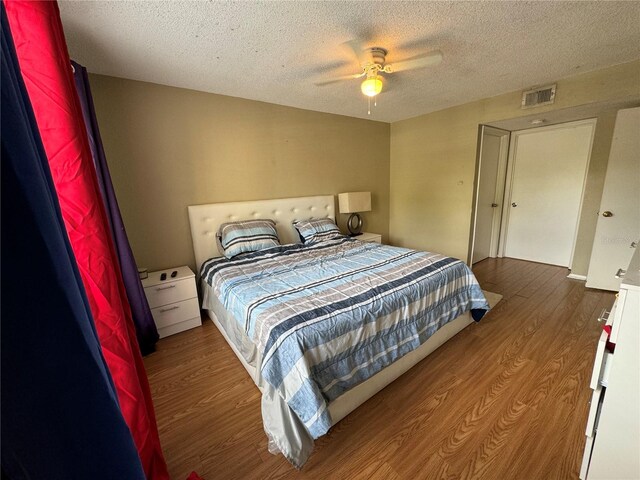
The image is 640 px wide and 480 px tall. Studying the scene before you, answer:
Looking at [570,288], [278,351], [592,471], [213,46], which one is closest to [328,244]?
[278,351]

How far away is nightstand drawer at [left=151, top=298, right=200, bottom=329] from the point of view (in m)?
2.36

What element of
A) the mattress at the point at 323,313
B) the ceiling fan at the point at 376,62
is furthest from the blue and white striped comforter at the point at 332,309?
the ceiling fan at the point at 376,62

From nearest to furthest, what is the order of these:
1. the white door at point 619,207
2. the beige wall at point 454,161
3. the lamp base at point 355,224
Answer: the beige wall at point 454,161
the white door at point 619,207
the lamp base at point 355,224

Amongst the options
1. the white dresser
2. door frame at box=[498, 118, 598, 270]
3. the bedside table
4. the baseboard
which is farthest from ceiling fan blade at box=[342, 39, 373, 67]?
the baseboard

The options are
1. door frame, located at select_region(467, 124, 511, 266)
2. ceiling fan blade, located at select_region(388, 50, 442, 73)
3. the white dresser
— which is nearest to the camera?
the white dresser

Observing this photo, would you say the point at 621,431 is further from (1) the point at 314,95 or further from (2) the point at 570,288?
(1) the point at 314,95

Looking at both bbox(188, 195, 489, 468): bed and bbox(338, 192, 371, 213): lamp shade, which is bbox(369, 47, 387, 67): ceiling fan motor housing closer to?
bbox(188, 195, 489, 468): bed

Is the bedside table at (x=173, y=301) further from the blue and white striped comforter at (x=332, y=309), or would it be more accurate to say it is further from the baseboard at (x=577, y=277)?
the baseboard at (x=577, y=277)

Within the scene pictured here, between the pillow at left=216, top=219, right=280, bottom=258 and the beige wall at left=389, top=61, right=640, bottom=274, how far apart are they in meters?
2.46

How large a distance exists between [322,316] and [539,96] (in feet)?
10.6

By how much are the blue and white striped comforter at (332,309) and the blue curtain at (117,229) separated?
55cm

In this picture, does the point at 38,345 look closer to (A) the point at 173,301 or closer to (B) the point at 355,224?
(A) the point at 173,301

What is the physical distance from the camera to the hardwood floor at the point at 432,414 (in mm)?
1312

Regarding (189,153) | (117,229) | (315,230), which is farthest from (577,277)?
(117,229)
